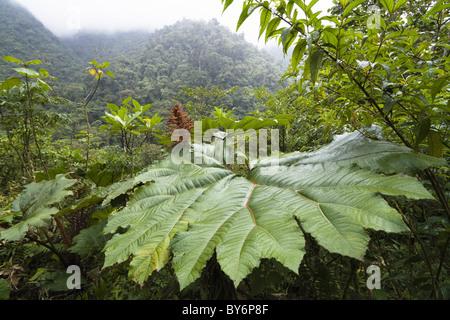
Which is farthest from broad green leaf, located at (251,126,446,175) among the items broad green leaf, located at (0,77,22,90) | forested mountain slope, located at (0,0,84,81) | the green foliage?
forested mountain slope, located at (0,0,84,81)

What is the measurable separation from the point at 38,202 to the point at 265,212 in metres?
1.00

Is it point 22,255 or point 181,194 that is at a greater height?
point 181,194

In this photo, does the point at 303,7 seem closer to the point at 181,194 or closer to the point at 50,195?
the point at 181,194

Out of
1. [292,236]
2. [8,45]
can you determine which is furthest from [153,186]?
[8,45]

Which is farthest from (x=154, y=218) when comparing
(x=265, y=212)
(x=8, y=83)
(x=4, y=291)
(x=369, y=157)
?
(x=8, y=83)

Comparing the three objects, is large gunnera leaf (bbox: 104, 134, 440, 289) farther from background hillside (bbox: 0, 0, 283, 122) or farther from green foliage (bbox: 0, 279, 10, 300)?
background hillside (bbox: 0, 0, 283, 122)

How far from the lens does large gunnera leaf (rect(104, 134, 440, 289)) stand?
446mm

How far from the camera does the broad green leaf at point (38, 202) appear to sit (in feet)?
2.48

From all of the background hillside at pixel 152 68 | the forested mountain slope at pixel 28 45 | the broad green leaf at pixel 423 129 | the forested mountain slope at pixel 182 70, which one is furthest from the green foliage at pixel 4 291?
the forested mountain slope at pixel 28 45

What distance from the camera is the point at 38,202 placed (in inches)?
35.8

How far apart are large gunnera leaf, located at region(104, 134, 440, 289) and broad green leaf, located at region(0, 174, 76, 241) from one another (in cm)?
34

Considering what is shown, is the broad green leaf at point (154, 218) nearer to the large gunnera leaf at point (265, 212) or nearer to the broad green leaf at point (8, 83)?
the large gunnera leaf at point (265, 212)
